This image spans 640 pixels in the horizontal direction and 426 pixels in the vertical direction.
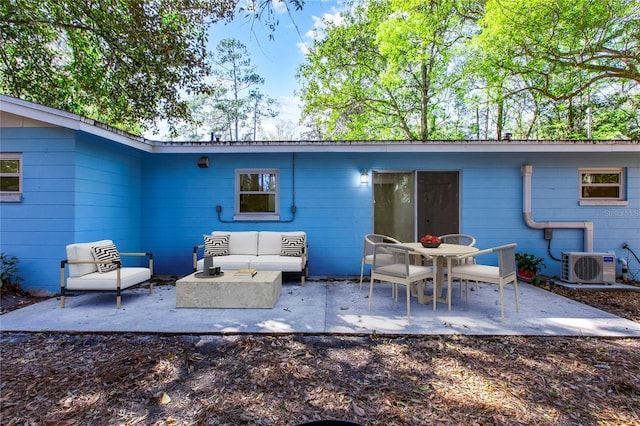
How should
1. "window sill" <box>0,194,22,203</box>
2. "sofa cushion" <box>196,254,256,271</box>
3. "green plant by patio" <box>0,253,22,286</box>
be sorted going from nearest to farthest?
"green plant by patio" <box>0,253,22,286</box> → "window sill" <box>0,194,22,203</box> → "sofa cushion" <box>196,254,256,271</box>

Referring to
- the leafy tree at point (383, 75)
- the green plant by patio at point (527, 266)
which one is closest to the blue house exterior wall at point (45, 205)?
the green plant by patio at point (527, 266)

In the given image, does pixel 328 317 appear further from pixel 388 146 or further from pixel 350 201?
pixel 388 146

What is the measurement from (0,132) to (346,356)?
592 cm

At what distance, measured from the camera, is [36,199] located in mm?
4570

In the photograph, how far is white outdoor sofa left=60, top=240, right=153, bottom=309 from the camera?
3.93 metres

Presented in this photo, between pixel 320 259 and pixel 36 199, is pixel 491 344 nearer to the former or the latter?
pixel 320 259

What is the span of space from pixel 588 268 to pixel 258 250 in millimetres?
5777

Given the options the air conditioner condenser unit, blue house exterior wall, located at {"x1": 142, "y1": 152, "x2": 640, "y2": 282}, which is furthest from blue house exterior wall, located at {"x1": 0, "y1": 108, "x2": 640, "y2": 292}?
the air conditioner condenser unit

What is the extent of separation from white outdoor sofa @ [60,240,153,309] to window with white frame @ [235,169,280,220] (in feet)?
7.37

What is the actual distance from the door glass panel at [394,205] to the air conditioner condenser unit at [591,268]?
2.69 m

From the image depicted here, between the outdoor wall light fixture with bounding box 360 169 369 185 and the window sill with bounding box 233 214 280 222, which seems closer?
the outdoor wall light fixture with bounding box 360 169 369 185

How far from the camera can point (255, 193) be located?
6109 mm

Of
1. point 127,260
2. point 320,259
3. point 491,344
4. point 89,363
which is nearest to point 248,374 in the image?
point 89,363

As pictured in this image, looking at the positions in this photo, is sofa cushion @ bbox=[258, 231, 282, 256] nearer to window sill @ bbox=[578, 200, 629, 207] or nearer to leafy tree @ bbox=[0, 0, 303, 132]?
leafy tree @ bbox=[0, 0, 303, 132]
